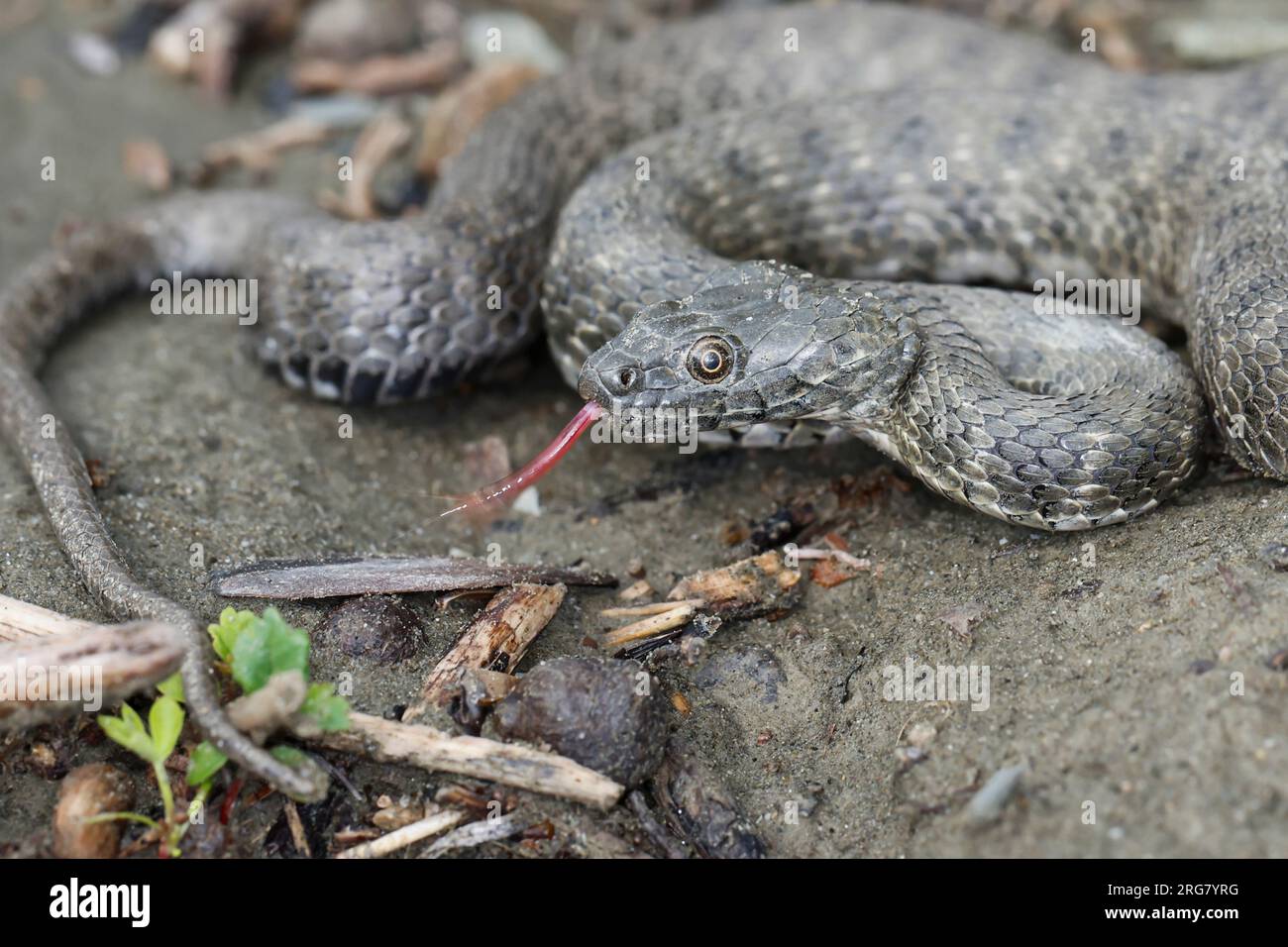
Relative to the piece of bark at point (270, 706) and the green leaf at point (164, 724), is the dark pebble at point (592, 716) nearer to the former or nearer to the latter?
the piece of bark at point (270, 706)

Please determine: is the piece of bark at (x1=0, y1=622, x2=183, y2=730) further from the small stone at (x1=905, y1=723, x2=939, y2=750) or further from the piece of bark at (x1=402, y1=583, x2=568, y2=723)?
the small stone at (x1=905, y1=723, x2=939, y2=750)

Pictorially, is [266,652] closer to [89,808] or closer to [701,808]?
[89,808]

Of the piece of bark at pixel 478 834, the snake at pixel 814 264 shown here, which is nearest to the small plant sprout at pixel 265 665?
the snake at pixel 814 264

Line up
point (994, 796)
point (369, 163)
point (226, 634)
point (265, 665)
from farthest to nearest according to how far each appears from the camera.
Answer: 1. point (369, 163)
2. point (226, 634)
3. point (265, 665)
4. point (994, 796)

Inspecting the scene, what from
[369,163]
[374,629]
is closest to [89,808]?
[374,629]

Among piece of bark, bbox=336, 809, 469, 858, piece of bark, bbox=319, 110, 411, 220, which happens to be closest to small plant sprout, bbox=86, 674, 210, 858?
piece of bark, bbox=336, 809, 469, 858

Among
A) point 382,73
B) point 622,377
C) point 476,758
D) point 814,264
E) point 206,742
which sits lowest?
point 476,758
